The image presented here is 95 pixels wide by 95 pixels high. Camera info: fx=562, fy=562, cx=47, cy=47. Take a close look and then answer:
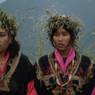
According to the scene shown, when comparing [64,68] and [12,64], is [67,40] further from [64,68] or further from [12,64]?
[12,64]

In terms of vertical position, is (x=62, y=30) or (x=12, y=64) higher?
(x=62, y=30)

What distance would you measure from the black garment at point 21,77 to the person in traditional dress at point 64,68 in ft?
0.56

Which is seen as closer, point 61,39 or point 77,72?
point 61,39

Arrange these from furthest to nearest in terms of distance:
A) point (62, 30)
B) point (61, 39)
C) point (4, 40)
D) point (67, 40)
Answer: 1. point (62, 30)
2. point (67, 40)
3. point (61, 39)
4. point (4, 40)

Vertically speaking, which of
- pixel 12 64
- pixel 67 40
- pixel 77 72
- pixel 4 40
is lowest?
pixel 77 72

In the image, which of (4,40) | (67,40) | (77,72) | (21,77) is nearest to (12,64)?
(21,77)

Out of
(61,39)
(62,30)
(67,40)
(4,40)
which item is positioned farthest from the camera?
(62,30)

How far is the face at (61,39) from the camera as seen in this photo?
30.5 feet

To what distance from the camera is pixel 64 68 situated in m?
9.44

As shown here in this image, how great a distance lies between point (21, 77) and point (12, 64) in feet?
0.87

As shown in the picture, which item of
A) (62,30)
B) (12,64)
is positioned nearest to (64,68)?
(62,30)

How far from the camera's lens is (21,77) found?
9328 mm

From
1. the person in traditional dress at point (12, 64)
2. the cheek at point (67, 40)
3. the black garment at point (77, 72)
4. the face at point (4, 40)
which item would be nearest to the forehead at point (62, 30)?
the cheek at point (67, 40)

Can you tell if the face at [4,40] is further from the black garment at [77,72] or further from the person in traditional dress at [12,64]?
the black garment at [77,72]
